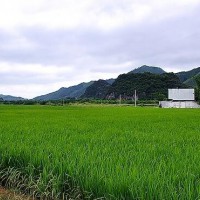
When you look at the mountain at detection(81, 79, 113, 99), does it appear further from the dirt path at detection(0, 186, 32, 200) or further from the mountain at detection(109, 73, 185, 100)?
the dirt path at detection(0, 186, 32, 200)

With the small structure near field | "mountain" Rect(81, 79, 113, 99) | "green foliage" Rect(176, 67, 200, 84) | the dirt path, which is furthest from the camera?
"green foliage" Rect(176, 67, 200, 84)

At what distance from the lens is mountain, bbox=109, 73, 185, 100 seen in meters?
94.1

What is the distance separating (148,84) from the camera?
96.6 meters

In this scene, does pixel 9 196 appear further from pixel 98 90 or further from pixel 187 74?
pixel 187 74

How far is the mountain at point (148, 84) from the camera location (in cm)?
9406

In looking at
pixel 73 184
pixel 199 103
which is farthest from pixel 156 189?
pixel 199 103

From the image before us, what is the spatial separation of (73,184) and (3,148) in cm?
195

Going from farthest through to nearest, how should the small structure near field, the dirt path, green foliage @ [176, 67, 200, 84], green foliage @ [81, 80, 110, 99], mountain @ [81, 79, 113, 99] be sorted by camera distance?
1. green foliage @ [176, 67, 200, 84]
2. green foliage @ [81, 80, 110, 99]
3. mountain @ [81, 79, 113, 99]
4. the small structure near field
5. the dirt path

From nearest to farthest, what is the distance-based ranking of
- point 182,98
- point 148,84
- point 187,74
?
1. point 182,98
2. point 148,84
3. point 187,74

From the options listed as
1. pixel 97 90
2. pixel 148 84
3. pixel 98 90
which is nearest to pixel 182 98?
pixel 148 84

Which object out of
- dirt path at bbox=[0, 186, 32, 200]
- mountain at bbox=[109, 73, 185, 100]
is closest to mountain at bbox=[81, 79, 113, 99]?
mountain at bbox=[109, 73, 185, 100]

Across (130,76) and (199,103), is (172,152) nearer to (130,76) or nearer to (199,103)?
(199,103)

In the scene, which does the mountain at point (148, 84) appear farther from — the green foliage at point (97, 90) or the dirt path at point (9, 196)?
the dirt path at point (9, 196)

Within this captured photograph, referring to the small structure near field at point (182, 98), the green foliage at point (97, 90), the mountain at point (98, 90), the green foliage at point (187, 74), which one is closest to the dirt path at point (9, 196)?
the small structure near field at point (182, 98)
